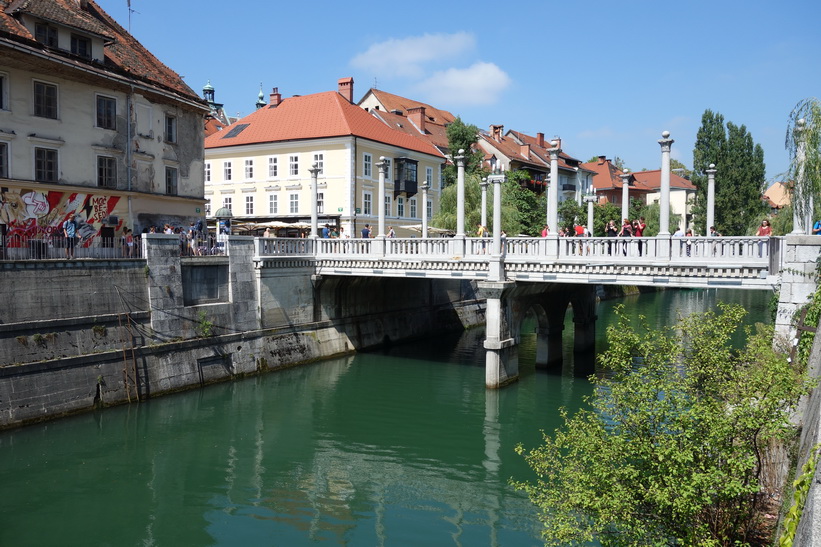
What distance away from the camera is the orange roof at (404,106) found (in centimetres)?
6856

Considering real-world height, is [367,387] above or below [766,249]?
below

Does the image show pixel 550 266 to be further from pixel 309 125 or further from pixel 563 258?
pixel 309 125

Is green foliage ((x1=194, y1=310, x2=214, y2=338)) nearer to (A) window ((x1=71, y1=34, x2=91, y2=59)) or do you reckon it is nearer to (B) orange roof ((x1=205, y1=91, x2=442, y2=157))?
(A) window ((x1=71, y1=34, x2=91, y2=59))

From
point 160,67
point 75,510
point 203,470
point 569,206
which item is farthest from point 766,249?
point 569,206

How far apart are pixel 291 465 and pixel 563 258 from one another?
40.2ft

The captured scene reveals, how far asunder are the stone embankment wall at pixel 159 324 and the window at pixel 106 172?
612 centimetres

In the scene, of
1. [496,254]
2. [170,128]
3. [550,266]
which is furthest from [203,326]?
[550,266]

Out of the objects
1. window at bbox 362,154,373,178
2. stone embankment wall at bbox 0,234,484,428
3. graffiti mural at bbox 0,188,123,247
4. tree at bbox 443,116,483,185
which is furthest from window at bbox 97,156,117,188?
tree at bbox 443,116,483,185

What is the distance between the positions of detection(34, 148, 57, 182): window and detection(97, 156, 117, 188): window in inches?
81.0

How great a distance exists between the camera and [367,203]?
159ft

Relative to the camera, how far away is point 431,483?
57.8ft

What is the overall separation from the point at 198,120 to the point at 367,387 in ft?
58.1

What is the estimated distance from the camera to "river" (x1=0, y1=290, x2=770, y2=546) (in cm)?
1477

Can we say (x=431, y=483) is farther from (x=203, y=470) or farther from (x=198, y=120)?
(x=198, y=120)
